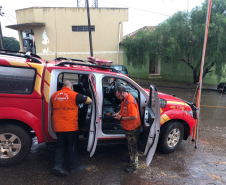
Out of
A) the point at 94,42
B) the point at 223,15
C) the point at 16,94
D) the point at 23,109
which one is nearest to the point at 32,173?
the point at 23,109

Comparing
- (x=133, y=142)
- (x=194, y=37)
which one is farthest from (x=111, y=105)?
(x=194, y=37)

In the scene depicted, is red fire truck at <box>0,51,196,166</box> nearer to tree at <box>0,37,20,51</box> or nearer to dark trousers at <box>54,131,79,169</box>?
dark trousers at <box>54,131,79,169</box>

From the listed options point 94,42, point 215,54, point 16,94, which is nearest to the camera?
point 16,94

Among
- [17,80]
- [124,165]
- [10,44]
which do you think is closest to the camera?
[17,80]

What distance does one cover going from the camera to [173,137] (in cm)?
384

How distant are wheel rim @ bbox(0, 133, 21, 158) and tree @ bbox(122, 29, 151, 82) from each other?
13.5m

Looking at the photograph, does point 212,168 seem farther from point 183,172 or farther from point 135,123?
point 135,123

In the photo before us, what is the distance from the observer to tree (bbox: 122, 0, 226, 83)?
39.0 ft

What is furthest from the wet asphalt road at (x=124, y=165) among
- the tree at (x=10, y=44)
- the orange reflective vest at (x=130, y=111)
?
the tree at (x=10, y=44)

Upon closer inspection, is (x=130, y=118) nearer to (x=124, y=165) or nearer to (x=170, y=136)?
(x=124, y=165)

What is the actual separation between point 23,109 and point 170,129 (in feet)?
9.15

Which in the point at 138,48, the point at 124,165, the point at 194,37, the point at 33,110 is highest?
the point at 194,37

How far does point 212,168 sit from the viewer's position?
3.41 metres

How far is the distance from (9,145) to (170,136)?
3.04 m
